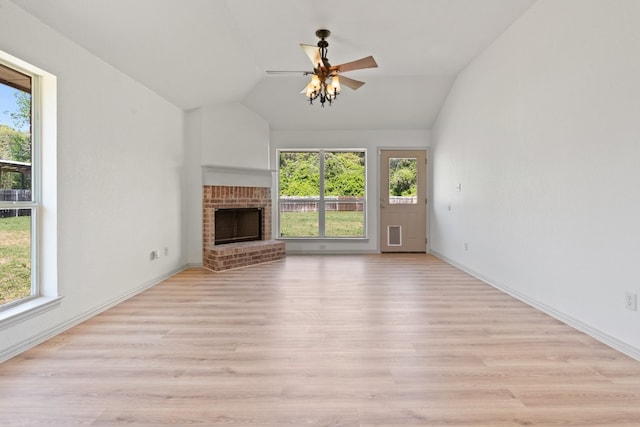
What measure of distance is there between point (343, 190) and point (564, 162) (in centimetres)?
437

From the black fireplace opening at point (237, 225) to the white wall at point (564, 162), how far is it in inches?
147

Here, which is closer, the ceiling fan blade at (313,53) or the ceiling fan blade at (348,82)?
the ceiling fan blade at (313,53)

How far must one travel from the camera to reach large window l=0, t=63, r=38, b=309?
249cm

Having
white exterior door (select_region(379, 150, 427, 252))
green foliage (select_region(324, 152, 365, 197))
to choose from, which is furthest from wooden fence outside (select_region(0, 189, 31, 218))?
white exterior door (select_region(379, 150, 427, 252))

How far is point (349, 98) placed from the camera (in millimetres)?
6062

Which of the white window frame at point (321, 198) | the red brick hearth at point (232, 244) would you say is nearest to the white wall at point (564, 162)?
the white window frame at point (321, 198)

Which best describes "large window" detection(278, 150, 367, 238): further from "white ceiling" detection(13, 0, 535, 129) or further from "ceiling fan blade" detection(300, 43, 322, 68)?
"ceiling fan blade" detection(300, 43, 322, 68)

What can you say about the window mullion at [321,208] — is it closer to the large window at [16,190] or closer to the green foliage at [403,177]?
the green foliage at [403,177]

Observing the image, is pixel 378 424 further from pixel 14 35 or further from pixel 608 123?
pixel 14 35

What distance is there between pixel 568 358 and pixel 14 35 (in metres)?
4.38

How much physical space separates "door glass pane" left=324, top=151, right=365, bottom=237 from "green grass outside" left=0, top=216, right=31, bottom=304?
4982 millimetres

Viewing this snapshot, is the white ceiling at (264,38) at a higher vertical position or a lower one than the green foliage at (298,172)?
higher

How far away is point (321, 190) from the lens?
278 inches

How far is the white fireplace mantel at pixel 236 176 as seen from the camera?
5.43 m
